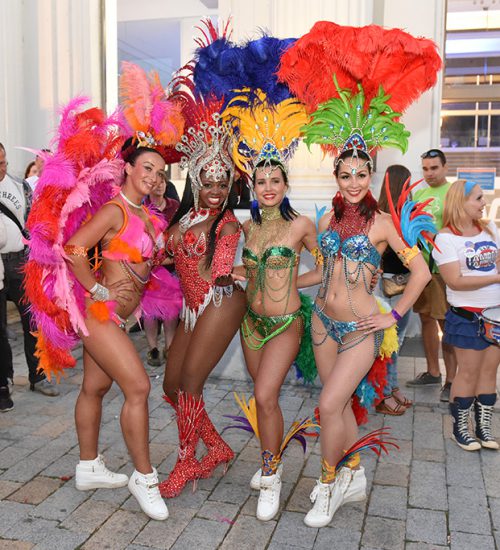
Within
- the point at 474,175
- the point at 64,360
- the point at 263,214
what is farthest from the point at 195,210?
the point at 474,175

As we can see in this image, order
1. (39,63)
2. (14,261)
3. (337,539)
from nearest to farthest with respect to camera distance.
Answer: (337,539) < (14,261) < (39,63)

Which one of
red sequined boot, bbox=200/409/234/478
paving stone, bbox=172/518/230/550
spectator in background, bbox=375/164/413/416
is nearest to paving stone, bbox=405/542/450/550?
paving stone, bbox=172/518/230/550

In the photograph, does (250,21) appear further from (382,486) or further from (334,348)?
(382,486)

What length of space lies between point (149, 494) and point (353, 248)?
1.66 meters

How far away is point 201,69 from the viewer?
3.71 metres

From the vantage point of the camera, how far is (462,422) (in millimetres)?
4141

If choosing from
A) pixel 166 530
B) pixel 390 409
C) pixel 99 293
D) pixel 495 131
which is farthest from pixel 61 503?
pixel 495 131

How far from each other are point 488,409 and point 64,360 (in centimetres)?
282

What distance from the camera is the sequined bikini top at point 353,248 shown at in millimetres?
3137

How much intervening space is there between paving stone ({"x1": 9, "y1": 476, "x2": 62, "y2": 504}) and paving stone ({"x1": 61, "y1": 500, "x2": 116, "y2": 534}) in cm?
27

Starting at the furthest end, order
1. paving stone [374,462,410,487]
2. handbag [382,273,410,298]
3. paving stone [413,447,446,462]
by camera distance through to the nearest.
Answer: handbag [382,273,410,298] < paving stone [413,447,446,462] < paving stone [374,462,410,487]

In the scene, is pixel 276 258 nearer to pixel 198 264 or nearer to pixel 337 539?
pixel 198 264

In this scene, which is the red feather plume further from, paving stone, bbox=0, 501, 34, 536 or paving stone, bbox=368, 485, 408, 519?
paving stone, bbox=0, 501, 34, 536

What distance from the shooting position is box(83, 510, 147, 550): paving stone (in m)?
2.91
